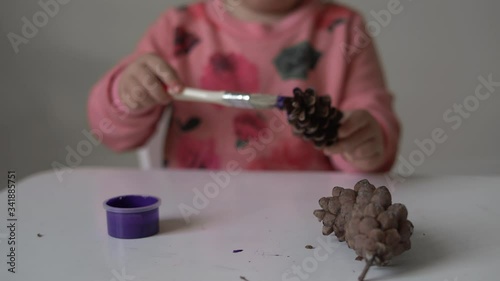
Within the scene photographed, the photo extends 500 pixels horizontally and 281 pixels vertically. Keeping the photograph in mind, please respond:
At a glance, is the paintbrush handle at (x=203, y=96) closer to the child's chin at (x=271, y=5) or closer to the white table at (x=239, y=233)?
the white table at (x=239, y=233)

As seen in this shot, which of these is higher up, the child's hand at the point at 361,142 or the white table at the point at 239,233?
the child's hand at the point at 361,142

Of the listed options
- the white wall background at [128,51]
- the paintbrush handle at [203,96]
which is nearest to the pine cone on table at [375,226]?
the paintbrush handle at [203,96]

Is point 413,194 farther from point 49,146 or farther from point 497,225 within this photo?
point 49,146

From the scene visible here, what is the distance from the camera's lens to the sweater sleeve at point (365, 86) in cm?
77

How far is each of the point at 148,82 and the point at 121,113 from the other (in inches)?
6.1

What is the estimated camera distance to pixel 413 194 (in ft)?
1.93

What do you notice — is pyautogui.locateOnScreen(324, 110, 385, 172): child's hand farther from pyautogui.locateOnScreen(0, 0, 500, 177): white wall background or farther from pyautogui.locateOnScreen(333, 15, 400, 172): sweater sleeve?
pyautogui.locateOnScreen(0, 0, 500, 177): white wall background

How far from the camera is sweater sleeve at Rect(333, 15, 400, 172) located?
0.77 m

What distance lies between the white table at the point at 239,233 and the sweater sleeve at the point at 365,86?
0.11 meters

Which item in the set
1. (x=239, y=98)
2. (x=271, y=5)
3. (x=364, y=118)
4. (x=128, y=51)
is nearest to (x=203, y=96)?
(x=239, y=98)

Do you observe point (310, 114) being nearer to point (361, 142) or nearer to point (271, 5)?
point (361, 142)

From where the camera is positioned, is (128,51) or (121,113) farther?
(128,51)

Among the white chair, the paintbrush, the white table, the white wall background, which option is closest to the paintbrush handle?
the paintbrush

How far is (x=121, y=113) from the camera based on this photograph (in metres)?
0.80
